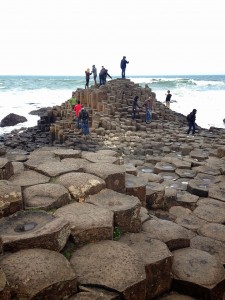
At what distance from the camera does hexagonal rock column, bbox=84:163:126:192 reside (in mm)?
4188

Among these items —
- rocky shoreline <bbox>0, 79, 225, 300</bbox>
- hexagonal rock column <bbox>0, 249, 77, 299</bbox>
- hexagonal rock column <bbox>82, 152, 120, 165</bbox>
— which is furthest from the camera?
hexagonal rock column <bbox>82, 152, 120, 165</bbox>

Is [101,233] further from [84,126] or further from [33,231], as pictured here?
[84,126]

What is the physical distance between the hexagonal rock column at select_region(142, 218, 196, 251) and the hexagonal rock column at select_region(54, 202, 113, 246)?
28.9 inches

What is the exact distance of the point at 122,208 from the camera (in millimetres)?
3504

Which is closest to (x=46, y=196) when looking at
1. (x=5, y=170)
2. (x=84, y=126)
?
(x=5, y=170)

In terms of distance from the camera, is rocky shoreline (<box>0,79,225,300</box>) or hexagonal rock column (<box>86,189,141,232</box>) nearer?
rocky shoreline (<box>0,79,225,300</box>)

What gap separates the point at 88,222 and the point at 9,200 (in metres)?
0.88

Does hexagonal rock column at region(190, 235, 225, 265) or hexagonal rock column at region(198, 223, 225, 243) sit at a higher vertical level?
hexagonal rock column at region(190, 235, 225, 265)

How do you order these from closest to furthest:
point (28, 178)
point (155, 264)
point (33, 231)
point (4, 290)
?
point (4, 290) < point (33, 231) < point (155, 264) < point (28, 178)

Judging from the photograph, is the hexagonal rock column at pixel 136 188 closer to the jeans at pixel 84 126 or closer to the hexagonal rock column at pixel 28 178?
the hexagonal rock column at pixel 28 178

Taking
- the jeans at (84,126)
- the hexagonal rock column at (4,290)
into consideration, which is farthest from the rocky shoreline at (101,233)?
the jeans at (84,126)

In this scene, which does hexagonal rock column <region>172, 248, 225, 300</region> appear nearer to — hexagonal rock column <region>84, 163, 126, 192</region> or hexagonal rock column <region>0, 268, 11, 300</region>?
hexagonal rock column <region>84, 163, 126, 192</region>

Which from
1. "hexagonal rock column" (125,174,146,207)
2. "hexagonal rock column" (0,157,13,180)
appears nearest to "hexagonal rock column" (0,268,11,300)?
"hexagonal rock column" (0,157,13,180)

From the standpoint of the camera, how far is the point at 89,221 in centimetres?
311
